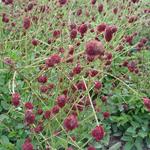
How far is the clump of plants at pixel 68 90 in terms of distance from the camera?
1.64 meters

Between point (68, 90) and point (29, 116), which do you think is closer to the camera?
point (29, 116)

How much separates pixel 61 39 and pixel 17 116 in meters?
0.68

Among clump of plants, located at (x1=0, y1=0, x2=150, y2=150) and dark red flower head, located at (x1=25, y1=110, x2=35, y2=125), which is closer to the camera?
dark red flower head, located at (x1=25, y1=110, x2=35, y2=125)

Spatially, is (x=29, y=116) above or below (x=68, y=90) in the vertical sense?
above

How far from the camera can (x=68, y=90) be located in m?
1.89

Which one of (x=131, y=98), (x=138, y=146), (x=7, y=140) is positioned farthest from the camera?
(x=131, y=98)

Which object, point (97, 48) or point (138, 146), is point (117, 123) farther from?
point (97, 48)

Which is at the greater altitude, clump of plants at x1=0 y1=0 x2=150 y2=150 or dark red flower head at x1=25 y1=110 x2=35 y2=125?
dark red flower head at x1=25 y1=110 x2=35 y2=125

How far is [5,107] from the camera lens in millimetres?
2023

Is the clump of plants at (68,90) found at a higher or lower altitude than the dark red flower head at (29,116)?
lower

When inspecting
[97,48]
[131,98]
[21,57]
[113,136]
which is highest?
[97,48]

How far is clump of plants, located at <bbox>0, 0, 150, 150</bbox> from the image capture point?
164 centimetres

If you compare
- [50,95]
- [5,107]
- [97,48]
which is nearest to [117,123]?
[50,95]

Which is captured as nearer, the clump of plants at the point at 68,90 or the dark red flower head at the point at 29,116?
the dark red flower head at the point at 29,116
